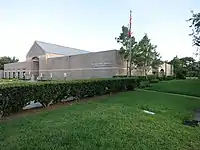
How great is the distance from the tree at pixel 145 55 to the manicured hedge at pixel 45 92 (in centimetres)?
1675

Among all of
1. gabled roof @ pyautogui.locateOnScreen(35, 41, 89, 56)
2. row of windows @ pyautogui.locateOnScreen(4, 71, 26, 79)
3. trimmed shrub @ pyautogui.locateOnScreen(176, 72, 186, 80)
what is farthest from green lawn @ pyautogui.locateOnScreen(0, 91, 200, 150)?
row of windows @ pyautogui.locateOnScreen(4, 71, 26, 79)

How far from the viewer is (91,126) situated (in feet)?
18.4

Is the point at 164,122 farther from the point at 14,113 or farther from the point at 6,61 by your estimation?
the point at 6,61

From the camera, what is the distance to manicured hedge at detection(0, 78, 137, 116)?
7.54m

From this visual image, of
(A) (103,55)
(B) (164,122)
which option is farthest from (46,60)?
(B) (164,122)

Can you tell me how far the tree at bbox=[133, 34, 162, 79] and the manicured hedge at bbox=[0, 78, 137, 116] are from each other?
16.8 m

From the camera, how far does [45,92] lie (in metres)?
9.12

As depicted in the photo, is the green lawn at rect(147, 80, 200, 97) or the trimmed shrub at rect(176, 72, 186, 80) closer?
the green lawn at rect(147, 80, 200, 97)

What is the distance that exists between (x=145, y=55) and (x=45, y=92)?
2360 cm

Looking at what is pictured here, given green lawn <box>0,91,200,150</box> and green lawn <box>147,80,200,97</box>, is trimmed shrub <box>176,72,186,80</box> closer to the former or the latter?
green lawn <box>147,80,200,97</box>

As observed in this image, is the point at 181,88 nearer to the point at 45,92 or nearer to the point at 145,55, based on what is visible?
the point at 145,55

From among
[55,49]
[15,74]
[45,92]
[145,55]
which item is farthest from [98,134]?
[15,74]

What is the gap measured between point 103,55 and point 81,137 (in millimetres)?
29392

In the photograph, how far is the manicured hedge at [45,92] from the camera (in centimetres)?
754
